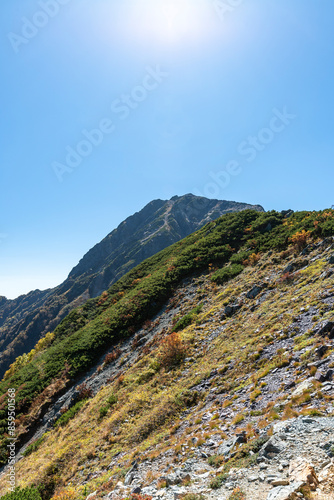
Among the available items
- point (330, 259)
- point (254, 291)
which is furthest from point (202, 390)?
point (330, 259)

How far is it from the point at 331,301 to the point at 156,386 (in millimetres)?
11653

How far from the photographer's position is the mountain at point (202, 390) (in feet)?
20.2

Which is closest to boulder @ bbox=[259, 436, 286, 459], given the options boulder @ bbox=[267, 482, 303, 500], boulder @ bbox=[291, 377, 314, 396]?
boulder @ bbox=[267, 482, 303, 500]

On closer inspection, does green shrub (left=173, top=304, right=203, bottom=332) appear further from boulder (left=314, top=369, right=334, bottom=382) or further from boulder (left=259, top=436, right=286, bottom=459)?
boulder (left=259, top=436, right=286, bottom=459)

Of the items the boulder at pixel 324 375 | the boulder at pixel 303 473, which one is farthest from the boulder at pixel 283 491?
the boulder at pixel 324 375

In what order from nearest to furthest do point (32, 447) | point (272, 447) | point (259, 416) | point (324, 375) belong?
point (272, 447)
point (324, 375)
point (259, 416)
point (32, 447)

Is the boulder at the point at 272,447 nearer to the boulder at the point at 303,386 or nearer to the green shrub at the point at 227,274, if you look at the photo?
the boulder at the point at 303,386

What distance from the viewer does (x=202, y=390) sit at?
12.1 metres

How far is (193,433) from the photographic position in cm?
916

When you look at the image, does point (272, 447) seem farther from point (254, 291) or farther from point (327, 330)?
point (254, 291)

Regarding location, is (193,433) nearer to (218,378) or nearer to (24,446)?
(218,378)

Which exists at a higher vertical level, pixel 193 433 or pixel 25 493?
pixel 25 493

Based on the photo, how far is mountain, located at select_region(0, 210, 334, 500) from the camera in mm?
6156

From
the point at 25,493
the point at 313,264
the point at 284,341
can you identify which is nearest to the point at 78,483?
the point at 25,493
